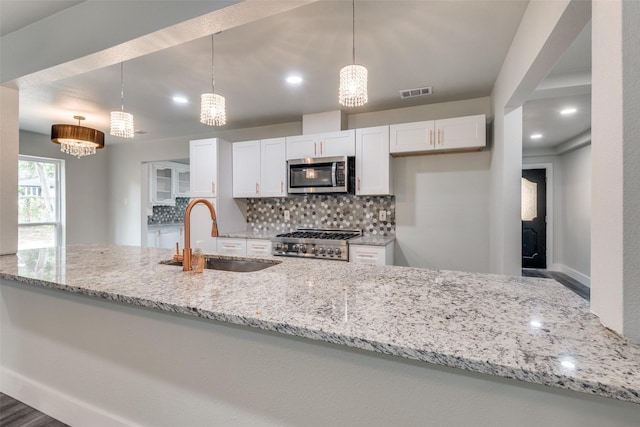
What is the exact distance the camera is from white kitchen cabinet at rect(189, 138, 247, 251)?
3879mm

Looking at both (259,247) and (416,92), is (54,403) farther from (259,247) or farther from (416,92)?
(416,92)

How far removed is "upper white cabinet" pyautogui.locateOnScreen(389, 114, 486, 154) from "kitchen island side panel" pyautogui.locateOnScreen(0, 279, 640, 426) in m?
2.69

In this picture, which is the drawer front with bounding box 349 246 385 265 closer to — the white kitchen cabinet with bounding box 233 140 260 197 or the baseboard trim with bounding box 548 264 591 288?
the white kitchen cabinet with bounding box 233 140 260 197

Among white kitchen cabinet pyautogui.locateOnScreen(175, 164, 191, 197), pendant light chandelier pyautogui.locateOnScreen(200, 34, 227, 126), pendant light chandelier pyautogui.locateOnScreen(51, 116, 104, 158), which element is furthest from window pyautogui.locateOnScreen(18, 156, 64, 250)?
pendant light chandelier pyautogui.locateOnScreen(200, 34, 227, 126)

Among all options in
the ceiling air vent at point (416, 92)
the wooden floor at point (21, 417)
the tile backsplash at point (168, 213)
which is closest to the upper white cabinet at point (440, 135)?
the ceiling air vent at point (416, 92)

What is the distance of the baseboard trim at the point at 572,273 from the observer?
4.85m

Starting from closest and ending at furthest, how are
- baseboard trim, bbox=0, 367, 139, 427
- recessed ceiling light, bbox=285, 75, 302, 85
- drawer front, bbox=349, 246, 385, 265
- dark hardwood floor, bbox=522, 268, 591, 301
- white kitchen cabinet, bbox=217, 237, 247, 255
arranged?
baseboard trim, bbox=0, 367, 139, 427 → recessed ceiling light, bbox=285, 75, 302, 85 → drawer front, bbox=349, 246, 385, 265 → white kitchen cabinet, bbox=217, 237, 247, 255 → dark hardwood floor, bbox=522, 268, 591, 301

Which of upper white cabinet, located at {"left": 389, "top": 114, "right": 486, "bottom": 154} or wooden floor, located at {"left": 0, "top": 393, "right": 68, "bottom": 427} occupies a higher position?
upper white cabinet, located at {"left": 389, "top": 114, "right": 486, "bottom": 154}

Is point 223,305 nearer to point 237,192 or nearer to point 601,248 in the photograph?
point 601,248

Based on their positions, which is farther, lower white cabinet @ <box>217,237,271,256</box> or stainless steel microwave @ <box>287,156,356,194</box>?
lower white cabinet @ <box>217,237,271,256</box>

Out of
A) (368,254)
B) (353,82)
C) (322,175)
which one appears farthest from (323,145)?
(353,82)

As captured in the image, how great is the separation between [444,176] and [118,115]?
3312 millimetres

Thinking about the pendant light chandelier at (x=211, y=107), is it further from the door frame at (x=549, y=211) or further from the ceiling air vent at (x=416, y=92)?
the door frame at (x=549, y=211)

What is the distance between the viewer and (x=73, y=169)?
5.24m
